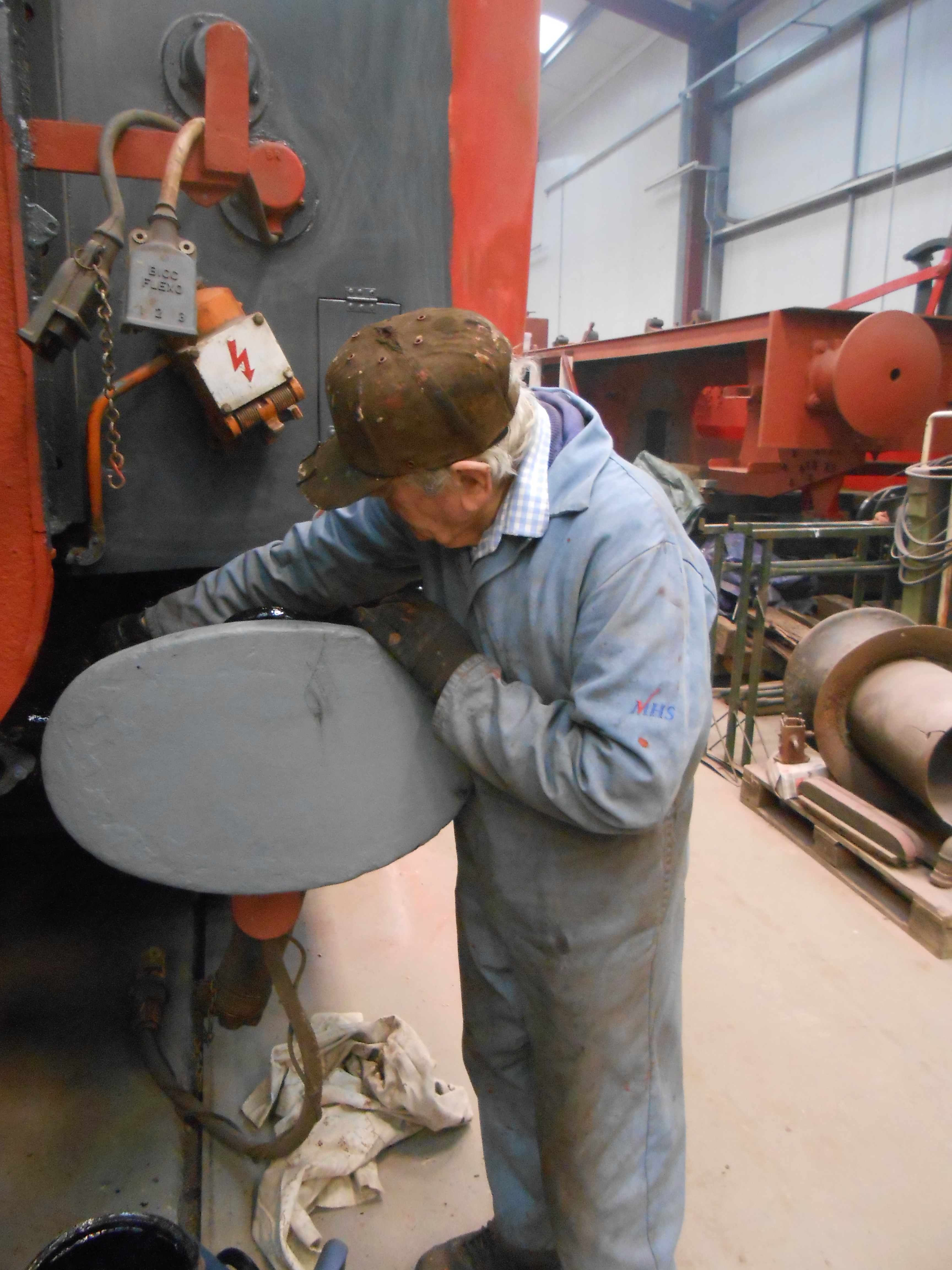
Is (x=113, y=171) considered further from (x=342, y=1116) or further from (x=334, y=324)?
(x=342, y=1116)

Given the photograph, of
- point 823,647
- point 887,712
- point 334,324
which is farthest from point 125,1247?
point 823,647

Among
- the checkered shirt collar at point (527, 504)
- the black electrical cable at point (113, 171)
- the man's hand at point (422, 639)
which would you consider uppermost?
the black electrical cable at point (113, 171)

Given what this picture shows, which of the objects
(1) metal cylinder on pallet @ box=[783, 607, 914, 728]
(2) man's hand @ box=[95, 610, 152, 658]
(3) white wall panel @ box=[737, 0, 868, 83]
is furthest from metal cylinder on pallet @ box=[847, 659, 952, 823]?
(3) white wall panel @ box=[737, 0, 868, 83]

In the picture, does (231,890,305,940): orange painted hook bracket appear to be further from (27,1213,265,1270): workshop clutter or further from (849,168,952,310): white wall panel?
(849,168,952,310): white wall panel

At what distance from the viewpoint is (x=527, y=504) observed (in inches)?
45.3

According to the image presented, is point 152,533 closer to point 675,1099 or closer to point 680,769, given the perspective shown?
point 680,769

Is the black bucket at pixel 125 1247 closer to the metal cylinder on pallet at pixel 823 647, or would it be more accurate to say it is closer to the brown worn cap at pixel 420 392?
the brown worn cap at pixel 420 392

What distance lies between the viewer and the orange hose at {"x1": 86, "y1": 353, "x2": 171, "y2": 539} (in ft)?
4.53

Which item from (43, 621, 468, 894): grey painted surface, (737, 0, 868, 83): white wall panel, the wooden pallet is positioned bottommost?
the wooden pallet

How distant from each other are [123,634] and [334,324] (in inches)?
28.4

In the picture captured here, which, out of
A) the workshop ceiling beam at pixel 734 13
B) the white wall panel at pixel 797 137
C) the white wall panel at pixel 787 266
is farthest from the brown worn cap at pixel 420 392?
the workshop ceiling beam at pixel 734 13

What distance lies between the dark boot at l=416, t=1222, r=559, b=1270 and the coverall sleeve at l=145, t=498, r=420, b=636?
1176mm

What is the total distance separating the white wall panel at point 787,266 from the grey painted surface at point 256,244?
643 cm

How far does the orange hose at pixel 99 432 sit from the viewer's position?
138cm
